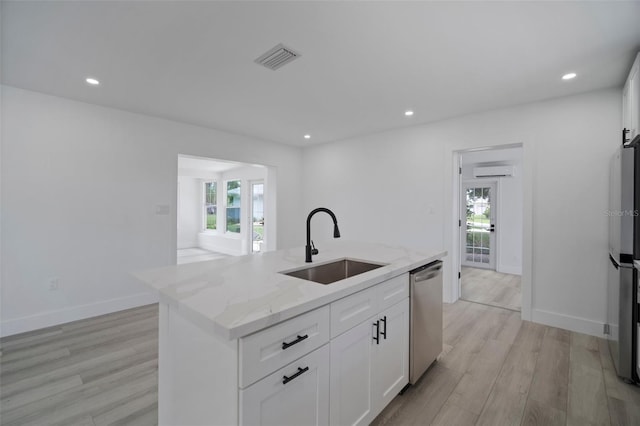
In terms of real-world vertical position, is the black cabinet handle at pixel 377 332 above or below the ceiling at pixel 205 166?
below

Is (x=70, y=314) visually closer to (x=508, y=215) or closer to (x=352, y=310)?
(x=352, y=310)

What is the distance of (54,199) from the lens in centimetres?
311

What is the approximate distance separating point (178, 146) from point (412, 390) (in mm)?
3999

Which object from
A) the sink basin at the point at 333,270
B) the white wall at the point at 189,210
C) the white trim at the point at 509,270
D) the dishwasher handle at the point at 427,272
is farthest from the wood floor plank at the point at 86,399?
the white wall at the point at 189,210

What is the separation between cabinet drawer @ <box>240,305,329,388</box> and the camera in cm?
97

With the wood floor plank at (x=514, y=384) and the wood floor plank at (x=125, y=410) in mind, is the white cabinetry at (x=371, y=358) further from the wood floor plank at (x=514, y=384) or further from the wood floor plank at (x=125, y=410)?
the wood floor plank at (x=125, y=410)

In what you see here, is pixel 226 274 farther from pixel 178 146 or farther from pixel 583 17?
pixel 178 146

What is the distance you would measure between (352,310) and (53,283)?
353 cm

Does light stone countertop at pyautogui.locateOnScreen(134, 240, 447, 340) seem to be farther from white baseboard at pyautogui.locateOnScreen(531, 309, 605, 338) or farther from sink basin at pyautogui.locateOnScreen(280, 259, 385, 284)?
white baseboard at pyautogui.locateOnScreen(531, 309, 605, 338)

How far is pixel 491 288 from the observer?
4.46 metres

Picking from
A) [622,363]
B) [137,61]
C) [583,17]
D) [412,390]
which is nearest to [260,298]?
[412,390]

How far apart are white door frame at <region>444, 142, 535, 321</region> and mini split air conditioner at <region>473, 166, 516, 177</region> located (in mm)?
2229

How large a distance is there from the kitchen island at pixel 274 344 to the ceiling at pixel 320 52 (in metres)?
1.59

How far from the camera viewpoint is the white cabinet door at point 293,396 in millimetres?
988
